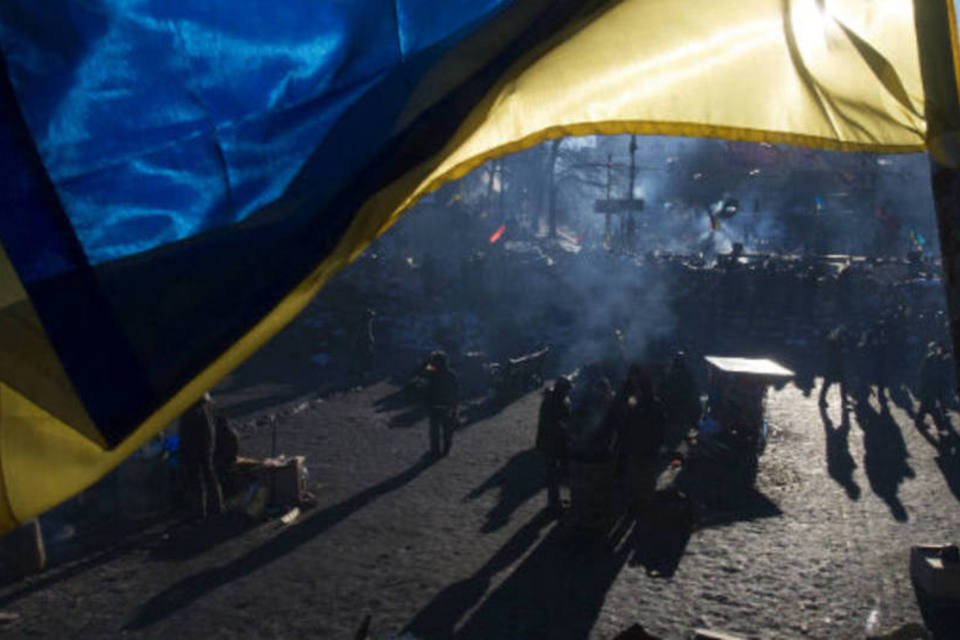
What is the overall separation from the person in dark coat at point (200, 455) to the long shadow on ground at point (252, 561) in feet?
4.50

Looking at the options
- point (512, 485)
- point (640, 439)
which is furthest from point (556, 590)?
point (512, 485)

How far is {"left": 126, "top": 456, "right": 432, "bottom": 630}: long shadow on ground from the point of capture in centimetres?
718

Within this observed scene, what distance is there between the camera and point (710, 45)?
258 centimetres

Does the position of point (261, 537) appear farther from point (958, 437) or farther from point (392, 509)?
point (958, 437)

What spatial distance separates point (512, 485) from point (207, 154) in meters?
9.45

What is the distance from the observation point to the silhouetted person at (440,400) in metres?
12.1

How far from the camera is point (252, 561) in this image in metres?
8.23

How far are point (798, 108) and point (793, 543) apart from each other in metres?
7.73

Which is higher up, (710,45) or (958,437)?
(710,45)

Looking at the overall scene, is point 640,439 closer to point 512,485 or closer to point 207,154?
point 512,485

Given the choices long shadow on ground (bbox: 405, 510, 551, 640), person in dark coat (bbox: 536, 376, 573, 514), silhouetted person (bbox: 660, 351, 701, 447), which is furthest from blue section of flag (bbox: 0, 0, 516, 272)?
silhouetted person (bbox: 660, 351, 701, 447)

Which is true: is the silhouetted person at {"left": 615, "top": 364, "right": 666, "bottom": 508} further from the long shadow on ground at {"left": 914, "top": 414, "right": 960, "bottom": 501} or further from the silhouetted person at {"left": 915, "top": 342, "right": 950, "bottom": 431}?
the silhouetted person at {"left": 915, "top": 342, "right": 950, "bottom": 431}

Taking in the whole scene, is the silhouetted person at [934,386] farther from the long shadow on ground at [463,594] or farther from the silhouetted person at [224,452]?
the silhouetted person at [224,452]

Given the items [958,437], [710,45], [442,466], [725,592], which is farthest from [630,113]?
[958,437]
